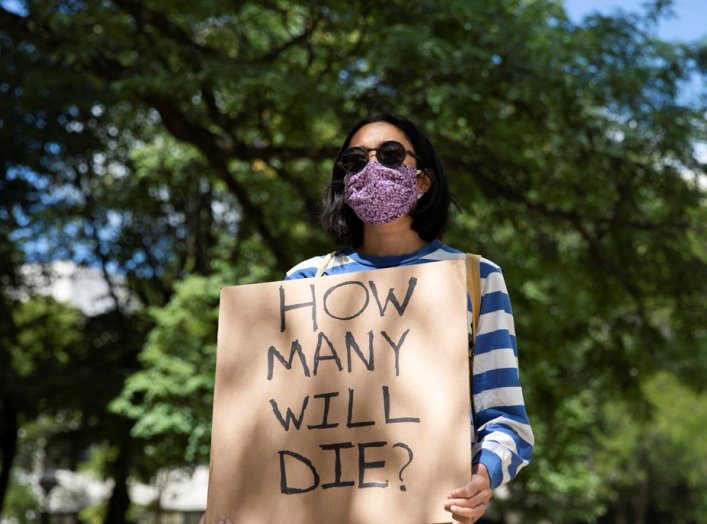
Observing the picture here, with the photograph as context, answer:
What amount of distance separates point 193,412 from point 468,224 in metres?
4.04

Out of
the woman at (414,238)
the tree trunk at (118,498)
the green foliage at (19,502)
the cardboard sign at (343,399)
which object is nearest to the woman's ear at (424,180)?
the woman at (414,238)

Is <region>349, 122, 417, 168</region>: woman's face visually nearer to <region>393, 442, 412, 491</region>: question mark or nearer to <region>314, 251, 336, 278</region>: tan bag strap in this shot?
<region>314, 251, 336, 278</region>: tan bag strap

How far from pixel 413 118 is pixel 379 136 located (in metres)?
6.68

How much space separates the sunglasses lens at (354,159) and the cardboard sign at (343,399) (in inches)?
14.2

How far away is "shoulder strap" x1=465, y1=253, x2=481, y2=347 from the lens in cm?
231

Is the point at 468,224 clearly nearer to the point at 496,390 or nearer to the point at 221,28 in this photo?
the point at 221,28

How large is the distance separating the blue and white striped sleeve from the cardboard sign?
0.42ft

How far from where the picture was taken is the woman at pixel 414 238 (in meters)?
2.24

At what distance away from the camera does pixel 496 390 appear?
226 centimetres

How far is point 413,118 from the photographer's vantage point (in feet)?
30.1

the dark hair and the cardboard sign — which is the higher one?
the dark hair

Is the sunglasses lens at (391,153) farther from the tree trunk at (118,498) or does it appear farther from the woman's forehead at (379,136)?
the tree trunk at (118,498)

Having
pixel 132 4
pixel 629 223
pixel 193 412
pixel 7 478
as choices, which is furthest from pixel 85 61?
pixel 7 478

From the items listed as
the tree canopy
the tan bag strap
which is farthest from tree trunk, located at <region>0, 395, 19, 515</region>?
the tan bag strap
